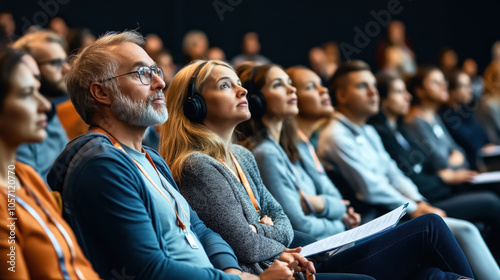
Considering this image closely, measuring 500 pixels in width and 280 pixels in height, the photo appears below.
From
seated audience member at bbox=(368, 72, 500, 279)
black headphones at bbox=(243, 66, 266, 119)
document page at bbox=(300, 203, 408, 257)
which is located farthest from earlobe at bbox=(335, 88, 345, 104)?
document page at bbox=(300, 203, 408, 257)

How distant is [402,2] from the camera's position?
27.0ft

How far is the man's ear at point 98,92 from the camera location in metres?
1.49

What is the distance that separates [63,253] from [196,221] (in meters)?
0.58

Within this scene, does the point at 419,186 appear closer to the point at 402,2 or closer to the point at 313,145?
the point at 313,145

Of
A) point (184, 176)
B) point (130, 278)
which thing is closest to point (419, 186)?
point (184, 176)

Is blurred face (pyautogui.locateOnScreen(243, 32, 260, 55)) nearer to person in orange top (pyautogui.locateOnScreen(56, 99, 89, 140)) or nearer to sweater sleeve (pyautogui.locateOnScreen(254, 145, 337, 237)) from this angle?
person in orange top (pyautogui.locateOnScreen(56, 99, 89, 140))

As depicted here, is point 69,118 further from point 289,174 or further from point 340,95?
point 340,95

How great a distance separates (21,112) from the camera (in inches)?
→ 42.3

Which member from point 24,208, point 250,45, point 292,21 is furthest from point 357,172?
point 292,21

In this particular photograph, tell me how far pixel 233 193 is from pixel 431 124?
247 cm

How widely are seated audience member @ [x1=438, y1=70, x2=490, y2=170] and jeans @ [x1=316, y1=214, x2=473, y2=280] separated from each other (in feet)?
8.98

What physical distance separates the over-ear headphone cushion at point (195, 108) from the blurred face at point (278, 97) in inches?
19.7

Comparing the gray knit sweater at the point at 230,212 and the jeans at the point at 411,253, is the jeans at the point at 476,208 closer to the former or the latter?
the jeans at the point at 411,253

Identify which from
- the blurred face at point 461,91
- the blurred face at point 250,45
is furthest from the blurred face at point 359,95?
the blurred face at point 250,45
